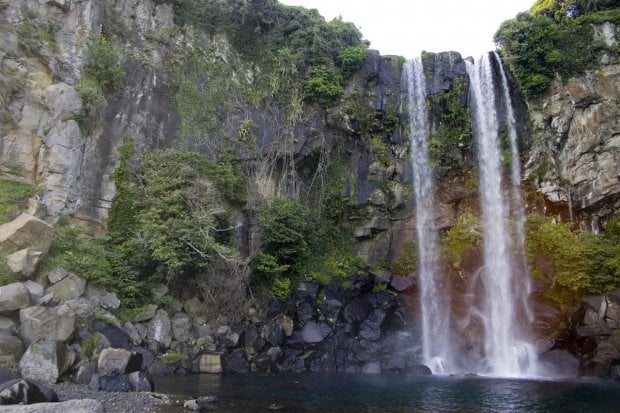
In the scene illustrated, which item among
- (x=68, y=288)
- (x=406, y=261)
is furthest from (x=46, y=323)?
(x=406, y=261)

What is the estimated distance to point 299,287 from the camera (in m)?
20.8

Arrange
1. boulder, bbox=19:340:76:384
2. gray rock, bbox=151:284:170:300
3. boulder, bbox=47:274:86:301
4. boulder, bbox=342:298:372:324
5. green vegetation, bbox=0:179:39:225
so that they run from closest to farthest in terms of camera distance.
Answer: boulder, bbox=19:340:76:384 → boulder, bbox=47:274:86:301 → green vegetation, bbox=0:179:39:225 → gray rock, bbox=151:284:170:300 → boulder, bbox=342:298:372:324

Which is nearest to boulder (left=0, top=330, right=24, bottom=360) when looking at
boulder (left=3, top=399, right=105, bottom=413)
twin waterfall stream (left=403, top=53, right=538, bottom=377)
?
boulder (left=3, top=399, right=105, bottom=413)

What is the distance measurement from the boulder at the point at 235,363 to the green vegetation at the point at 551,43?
18.2 metres

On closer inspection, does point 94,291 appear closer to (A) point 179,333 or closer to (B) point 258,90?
(A) point 179,333

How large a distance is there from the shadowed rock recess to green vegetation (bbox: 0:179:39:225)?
0.30 feet

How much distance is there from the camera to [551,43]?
23.3 m

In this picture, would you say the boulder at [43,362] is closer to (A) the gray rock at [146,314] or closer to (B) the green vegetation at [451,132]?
(A) the gray rock at [146,314]

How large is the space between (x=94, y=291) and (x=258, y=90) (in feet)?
44.9

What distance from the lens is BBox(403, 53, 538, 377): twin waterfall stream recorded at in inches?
779

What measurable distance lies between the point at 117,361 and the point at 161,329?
3884 millimetres

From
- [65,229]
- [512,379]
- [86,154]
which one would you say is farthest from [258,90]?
[512,379]

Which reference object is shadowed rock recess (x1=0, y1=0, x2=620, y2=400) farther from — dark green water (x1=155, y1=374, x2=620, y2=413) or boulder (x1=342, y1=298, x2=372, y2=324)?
dark green water (x1=155, y1=374, x2=620, y2=413)

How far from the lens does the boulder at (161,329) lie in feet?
56.2
